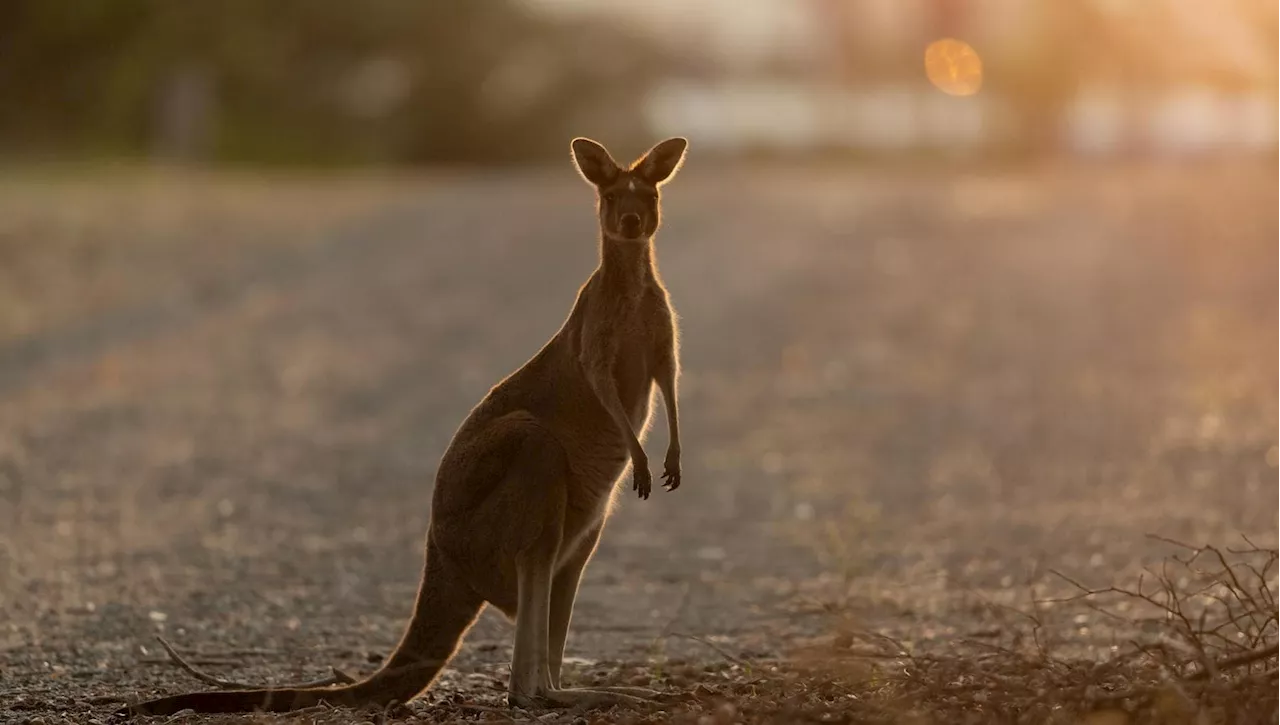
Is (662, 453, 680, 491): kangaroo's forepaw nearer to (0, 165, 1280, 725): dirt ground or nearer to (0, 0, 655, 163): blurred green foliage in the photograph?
(0, 165, 1280, 725): dirt ground

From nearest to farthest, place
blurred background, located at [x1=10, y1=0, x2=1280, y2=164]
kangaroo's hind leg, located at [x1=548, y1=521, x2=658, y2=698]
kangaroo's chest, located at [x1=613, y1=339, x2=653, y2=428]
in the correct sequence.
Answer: kangaroo's chest, located at [x1=613, y1=339, x2=653, y2=428], kangaroo's hind leg, located at [x1=548, y1=521, x2=658, y2=698], blurred background, located at [x1=10, y1=0, x2=1280, y2=164]

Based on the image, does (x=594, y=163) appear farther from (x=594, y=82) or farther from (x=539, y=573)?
(x=594, y=82)

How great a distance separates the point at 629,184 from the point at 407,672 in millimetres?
1563

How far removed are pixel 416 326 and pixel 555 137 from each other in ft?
84.6

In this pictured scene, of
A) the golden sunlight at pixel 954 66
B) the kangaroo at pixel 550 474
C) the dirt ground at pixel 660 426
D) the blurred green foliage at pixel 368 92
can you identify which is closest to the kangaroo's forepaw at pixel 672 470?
the kangaroo at pixel 550 474

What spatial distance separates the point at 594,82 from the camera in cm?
4225

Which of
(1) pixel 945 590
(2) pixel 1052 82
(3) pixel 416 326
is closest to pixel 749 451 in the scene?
(1) pixel 945 590

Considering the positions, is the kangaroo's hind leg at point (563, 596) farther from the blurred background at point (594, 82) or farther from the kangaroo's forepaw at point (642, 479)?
the blurred background at point (594, 82)

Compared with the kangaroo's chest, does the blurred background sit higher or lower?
higher

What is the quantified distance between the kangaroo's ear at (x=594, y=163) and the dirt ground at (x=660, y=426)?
5.06 feet

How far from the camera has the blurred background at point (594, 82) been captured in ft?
121

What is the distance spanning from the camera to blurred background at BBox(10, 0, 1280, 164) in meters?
36.8

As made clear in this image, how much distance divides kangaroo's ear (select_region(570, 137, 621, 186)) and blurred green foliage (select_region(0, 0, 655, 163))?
34.2 metres

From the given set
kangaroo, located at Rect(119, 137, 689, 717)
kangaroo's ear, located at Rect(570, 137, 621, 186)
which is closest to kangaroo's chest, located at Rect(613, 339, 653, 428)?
kangaroo, located at Rect(119, 137, 689, 717)
